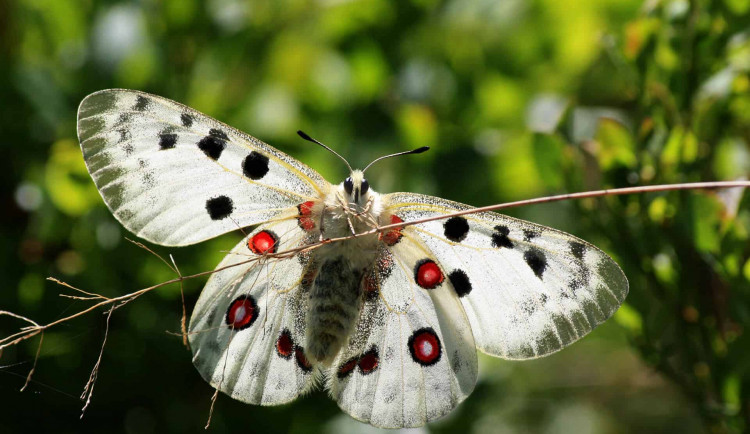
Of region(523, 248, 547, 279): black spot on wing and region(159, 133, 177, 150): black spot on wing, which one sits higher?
region(159, 133, 177, 150): black spot on wing

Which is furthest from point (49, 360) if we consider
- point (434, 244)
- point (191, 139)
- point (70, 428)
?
point (434, 244)

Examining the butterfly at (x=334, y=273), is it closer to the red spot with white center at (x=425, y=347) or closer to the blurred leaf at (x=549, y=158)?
the red spot with white center at (x=425, y=347)

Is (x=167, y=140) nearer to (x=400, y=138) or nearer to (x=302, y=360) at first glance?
(x=302, y=360)

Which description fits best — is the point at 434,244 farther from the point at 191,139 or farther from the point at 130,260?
the point at 130,260

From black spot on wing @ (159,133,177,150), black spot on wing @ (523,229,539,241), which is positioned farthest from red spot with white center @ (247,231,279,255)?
black spot on wing @ (523,229,539,241)

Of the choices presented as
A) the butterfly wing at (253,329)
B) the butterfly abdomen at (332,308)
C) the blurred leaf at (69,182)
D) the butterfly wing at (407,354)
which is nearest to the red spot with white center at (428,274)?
the butterfly wing at (407,354)

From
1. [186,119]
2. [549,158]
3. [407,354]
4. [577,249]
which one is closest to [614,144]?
[549,158]

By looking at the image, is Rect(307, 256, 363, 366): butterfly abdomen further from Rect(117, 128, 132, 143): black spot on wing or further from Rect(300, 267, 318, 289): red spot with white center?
Rect(117, 128, 132, 143): black spot on wing
